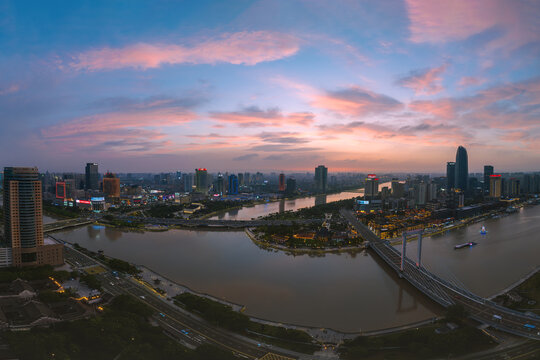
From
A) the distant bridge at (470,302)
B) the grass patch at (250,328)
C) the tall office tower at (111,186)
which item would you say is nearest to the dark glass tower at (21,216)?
the grass patch at (250,328)

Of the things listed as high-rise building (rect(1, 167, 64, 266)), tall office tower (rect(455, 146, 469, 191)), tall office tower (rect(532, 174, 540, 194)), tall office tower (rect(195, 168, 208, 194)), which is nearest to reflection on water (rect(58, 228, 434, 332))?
high-rise building (rect(1, 167, 64, 266))

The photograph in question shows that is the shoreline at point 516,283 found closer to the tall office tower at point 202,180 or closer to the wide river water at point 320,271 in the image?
the wide river water at point 320,271

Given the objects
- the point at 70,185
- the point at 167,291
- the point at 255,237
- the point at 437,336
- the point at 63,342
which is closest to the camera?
the point at 63,342

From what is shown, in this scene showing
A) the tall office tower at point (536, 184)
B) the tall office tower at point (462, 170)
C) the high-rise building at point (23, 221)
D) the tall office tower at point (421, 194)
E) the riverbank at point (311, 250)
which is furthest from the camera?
the tall office tower at point (536, 184)

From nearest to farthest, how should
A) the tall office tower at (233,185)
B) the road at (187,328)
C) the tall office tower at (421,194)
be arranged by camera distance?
1. the road at (187,328)
2. the tall office tower at (421,194)
3. the tall office tower at (233,185)

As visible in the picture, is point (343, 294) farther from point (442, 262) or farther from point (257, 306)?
point (442, 262)

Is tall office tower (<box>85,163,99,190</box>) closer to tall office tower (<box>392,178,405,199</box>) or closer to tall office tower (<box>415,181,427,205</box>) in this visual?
tall office tower (<box>392,178,405,199</box>)

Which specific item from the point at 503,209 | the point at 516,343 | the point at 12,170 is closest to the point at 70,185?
the point at 12,170
